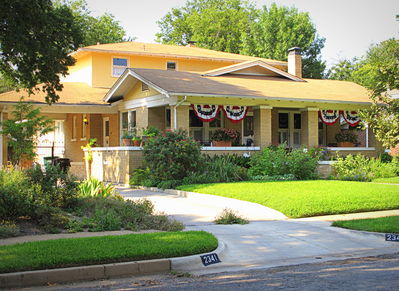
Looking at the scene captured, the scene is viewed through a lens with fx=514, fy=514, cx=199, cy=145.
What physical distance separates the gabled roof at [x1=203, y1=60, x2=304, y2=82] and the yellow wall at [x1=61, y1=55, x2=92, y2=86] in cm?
775

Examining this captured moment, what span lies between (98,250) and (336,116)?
67.2ft

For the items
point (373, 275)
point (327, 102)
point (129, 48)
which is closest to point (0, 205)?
point (373, 275)

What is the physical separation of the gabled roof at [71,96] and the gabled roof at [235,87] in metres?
1.10

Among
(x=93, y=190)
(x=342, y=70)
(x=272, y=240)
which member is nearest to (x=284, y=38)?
(x=342, y=70)

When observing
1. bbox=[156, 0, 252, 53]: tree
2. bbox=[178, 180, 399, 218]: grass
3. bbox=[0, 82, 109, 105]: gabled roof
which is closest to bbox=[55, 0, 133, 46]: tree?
bbox=[156, 0, 252, 53]: tree

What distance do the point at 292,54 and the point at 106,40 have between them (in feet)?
87.1

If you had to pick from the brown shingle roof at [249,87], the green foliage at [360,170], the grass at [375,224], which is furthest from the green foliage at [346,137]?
the grass at [375,224]

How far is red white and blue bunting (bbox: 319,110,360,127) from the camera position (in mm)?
26250

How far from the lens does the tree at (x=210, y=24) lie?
191ft

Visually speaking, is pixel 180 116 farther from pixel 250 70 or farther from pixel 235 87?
pixel 250 70

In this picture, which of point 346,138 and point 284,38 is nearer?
point 346,138

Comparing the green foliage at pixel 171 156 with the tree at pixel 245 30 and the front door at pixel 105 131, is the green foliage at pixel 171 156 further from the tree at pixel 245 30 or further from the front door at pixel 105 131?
the tree at pixel 245 30

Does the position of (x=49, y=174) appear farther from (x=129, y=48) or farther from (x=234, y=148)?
(x=129, y=48)

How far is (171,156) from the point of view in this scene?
19438mm
